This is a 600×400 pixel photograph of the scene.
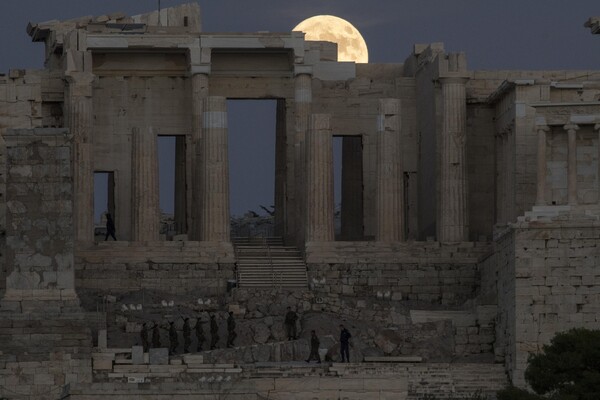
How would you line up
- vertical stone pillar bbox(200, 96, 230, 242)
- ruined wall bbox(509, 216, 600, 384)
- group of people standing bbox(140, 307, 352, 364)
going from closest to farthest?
ruined wall bbox(509, 216, 600, 384)
group of people standing bbox(140, 307, 352, 364)
vertical stone pillar bbox(200, 96, 230, 242)

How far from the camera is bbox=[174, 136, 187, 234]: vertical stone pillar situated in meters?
117

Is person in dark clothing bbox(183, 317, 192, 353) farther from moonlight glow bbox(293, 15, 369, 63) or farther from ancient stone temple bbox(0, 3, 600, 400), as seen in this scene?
moonlight glow bbox(293, 15, 369, 63)

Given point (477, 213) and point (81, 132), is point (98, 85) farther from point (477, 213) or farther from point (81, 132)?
point (477, 213)

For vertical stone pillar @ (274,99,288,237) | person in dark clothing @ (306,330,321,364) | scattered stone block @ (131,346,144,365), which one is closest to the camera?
scattered stone block @ (131,346,144,365)

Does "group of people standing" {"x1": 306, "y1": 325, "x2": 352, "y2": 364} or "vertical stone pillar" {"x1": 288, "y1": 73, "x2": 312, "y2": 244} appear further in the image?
"vertical stone pillar" {"x1": 288, "y1": 73, "x2": 312, "y2": 244}

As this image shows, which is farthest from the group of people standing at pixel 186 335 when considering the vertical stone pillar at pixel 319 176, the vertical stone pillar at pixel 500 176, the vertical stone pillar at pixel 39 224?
the vertical stone pillar at pixel 500 176

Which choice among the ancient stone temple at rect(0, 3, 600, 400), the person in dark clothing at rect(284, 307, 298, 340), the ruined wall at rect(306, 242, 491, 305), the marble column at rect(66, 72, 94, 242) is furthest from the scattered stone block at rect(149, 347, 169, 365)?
the marble column at rect(66, 72, 94, 242)

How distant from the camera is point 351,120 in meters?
118

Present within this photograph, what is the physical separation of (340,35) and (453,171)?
12.1 m

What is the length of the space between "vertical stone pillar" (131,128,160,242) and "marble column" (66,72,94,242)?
1430mm

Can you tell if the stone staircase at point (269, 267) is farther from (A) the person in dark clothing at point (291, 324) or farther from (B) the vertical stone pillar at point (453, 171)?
(A) the person in dark clothing at point (291, 324)

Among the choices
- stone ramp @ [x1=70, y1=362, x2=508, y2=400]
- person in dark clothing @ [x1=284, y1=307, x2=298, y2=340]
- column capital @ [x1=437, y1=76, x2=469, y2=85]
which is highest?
column capital @ [x1=437, y1=76, x2=469, y2=85]

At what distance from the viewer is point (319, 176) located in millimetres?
112750

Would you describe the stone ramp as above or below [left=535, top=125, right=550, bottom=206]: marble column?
below
